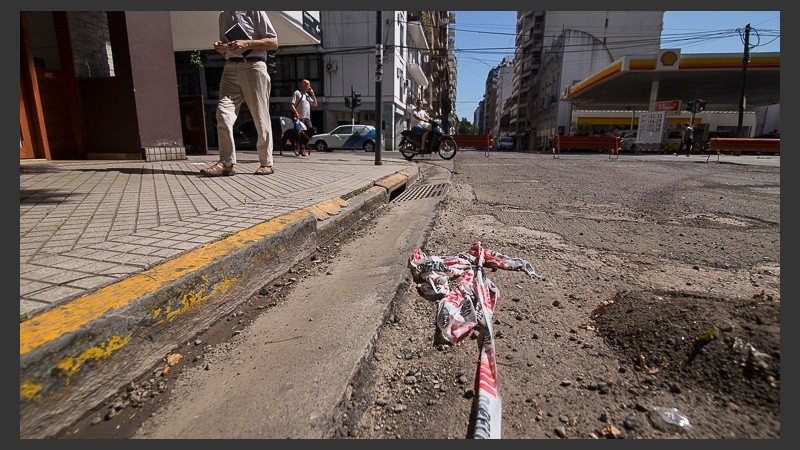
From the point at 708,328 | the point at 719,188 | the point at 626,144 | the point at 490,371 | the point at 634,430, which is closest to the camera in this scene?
the point at 634,430

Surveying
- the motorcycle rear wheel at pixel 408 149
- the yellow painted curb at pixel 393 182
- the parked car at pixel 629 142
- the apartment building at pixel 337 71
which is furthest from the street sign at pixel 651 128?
the yellow painted curb at pixel 393 182

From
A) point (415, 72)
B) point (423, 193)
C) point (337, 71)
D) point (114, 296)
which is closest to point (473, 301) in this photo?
point (114, 296)

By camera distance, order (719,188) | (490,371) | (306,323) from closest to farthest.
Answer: (490,371), (306,323), (719,188)

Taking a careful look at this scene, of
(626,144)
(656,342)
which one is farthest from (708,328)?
(626,144)

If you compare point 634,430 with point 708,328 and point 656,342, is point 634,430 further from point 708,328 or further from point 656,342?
point 708,328

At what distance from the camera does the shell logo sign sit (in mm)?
22156

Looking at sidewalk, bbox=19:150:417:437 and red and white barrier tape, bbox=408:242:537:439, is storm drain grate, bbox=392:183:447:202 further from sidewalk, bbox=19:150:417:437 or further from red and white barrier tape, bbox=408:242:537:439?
red and white barrier tape, bbox=408:242:537:439

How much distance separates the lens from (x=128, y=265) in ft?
5.48

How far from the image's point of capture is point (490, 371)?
1.28 meters

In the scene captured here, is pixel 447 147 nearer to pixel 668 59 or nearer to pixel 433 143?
pixel 433 143

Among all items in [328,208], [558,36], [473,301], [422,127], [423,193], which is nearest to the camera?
[473,301]

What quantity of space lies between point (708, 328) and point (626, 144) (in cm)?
2858

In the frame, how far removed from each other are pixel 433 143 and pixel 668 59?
65.9ft

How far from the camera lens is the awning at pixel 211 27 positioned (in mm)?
9086
